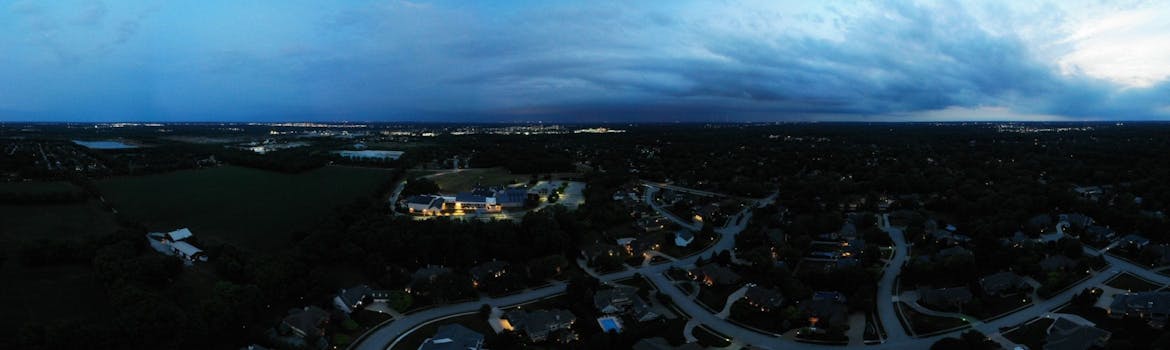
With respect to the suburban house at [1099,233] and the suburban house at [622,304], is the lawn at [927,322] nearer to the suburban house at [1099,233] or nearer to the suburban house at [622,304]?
the suburban house at [622,304]

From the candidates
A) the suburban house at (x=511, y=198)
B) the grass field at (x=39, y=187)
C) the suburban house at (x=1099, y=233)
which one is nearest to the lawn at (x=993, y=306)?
the suburban house at (x=1099, y=233)

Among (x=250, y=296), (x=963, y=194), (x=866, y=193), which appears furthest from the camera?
(x=866, y=193)

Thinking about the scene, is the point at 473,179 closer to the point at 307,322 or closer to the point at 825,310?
the point at 307,322

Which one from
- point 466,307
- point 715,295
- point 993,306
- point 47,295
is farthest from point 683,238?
point 47,295

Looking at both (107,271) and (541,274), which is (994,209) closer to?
(541,274)

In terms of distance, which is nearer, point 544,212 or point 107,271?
point 107,271

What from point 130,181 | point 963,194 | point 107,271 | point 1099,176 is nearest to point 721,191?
point 963,194

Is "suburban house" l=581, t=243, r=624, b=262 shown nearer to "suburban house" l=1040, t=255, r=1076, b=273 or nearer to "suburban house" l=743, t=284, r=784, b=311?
"suburban house" l=743, t=284, r=784, b=311
